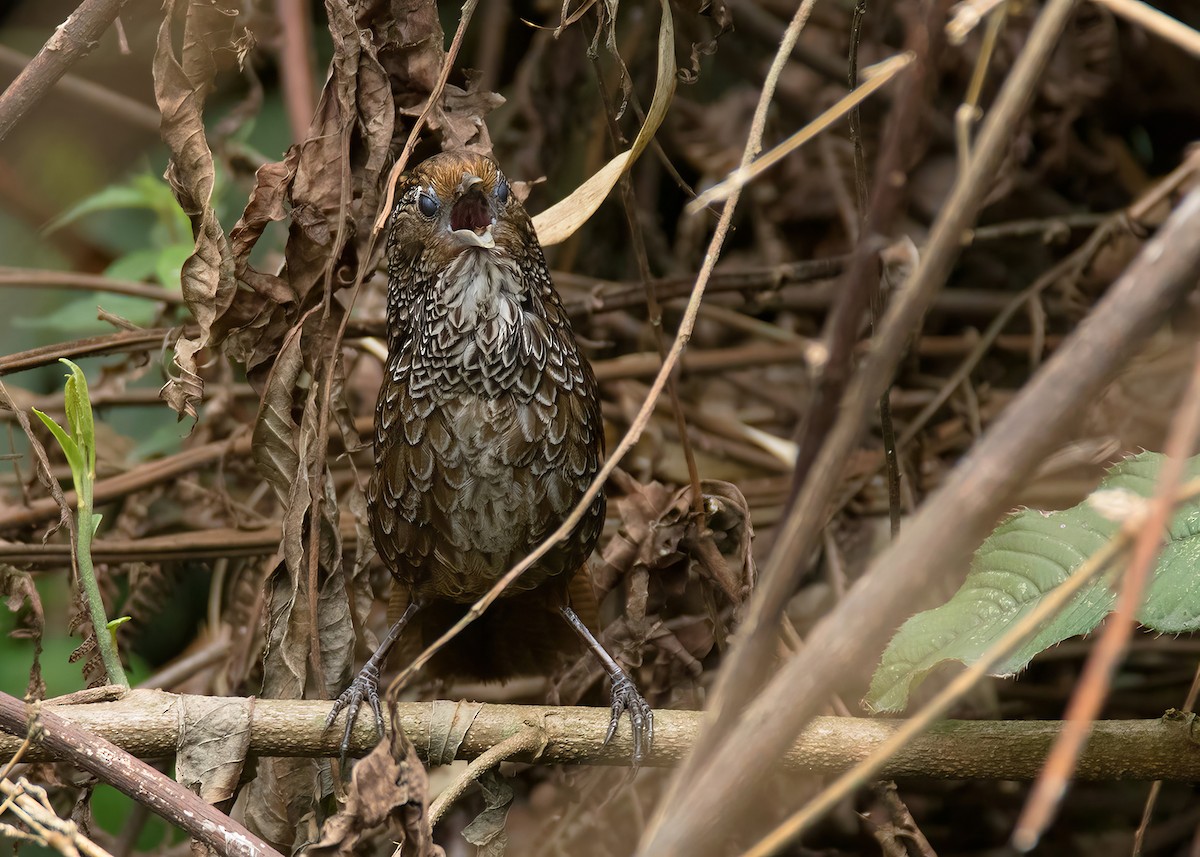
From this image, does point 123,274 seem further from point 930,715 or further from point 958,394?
point 930,715

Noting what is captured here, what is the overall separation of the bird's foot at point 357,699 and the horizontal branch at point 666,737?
0.8 inches

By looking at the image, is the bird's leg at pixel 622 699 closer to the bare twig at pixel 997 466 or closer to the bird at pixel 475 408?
the bird at pixel 475 408

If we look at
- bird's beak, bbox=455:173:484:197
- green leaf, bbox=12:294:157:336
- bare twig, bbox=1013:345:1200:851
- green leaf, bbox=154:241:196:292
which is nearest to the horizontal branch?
bird's beak, bbox=455:173:484:197

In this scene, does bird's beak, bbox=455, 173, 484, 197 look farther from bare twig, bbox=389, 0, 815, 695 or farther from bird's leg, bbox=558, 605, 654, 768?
bird's leg, bbox=558, 605, 654, 768

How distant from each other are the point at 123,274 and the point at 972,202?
332cm

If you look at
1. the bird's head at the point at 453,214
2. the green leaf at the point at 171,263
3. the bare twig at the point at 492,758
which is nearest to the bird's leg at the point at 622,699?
the bare twig at the point at 492,758

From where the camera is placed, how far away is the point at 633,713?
2.54 meters

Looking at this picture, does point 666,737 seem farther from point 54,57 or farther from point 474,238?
point 54,57

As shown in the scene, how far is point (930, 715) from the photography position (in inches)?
42.7

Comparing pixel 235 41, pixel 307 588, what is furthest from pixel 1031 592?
pixel 235 41

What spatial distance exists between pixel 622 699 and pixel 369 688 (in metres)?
0.56

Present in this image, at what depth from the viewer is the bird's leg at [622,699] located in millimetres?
2377

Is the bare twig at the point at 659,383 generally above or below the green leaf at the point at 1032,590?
above

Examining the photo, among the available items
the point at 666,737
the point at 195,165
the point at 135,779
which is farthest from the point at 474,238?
the point at 135,779
